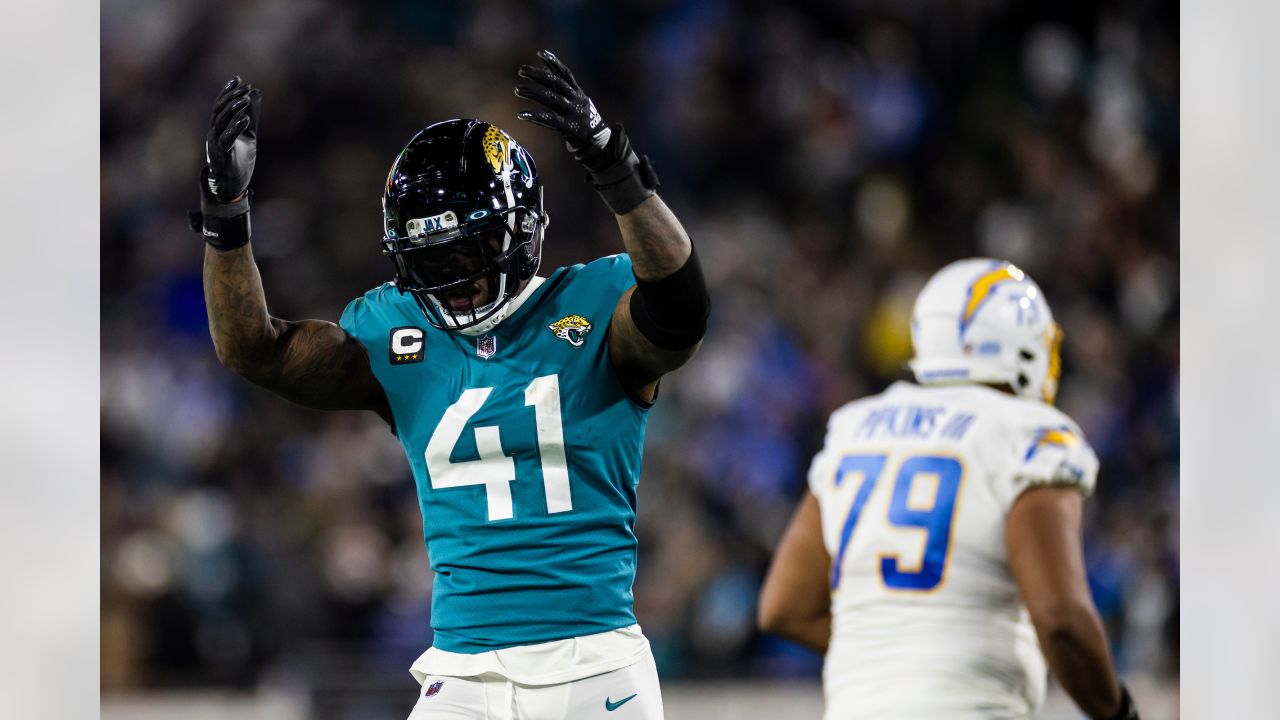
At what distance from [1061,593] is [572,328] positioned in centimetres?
109

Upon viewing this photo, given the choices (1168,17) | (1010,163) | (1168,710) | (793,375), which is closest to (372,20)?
(793,375)

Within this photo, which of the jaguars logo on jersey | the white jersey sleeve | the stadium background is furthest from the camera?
the stadium background

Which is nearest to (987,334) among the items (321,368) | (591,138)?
(591,138)

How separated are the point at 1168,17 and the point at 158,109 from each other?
6.19 meters

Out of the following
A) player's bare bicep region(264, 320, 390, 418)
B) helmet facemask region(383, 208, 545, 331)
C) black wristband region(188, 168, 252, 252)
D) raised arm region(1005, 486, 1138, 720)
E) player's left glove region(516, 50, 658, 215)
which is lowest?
raised arm region(1005, 486, 1138, 720)

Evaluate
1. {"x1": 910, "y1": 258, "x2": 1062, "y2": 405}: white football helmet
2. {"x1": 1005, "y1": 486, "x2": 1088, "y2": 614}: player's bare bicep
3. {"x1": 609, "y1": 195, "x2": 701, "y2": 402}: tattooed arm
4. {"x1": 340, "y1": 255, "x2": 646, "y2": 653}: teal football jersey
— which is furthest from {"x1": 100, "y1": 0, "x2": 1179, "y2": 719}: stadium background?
{"x1": 1005, "y1": 486, "x2": 1088, "y2": 614}: player's bare bicep

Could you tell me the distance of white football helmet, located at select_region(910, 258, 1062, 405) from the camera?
312cm

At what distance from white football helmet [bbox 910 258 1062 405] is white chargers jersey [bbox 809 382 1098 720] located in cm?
13

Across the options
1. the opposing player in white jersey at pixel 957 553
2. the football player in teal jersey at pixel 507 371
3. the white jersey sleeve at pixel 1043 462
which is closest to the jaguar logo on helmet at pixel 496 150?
the football player in teal jersey at pixel 507 371

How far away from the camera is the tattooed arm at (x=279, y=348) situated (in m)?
3.05

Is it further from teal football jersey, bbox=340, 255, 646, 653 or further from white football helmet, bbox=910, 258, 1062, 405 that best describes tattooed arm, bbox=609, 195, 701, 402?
white football helmet, bbox=910, 258, 1062, 405

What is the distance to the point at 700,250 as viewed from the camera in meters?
8.32

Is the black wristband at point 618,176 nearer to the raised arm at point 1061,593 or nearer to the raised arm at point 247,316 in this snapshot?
the raised arm at point 247,316
